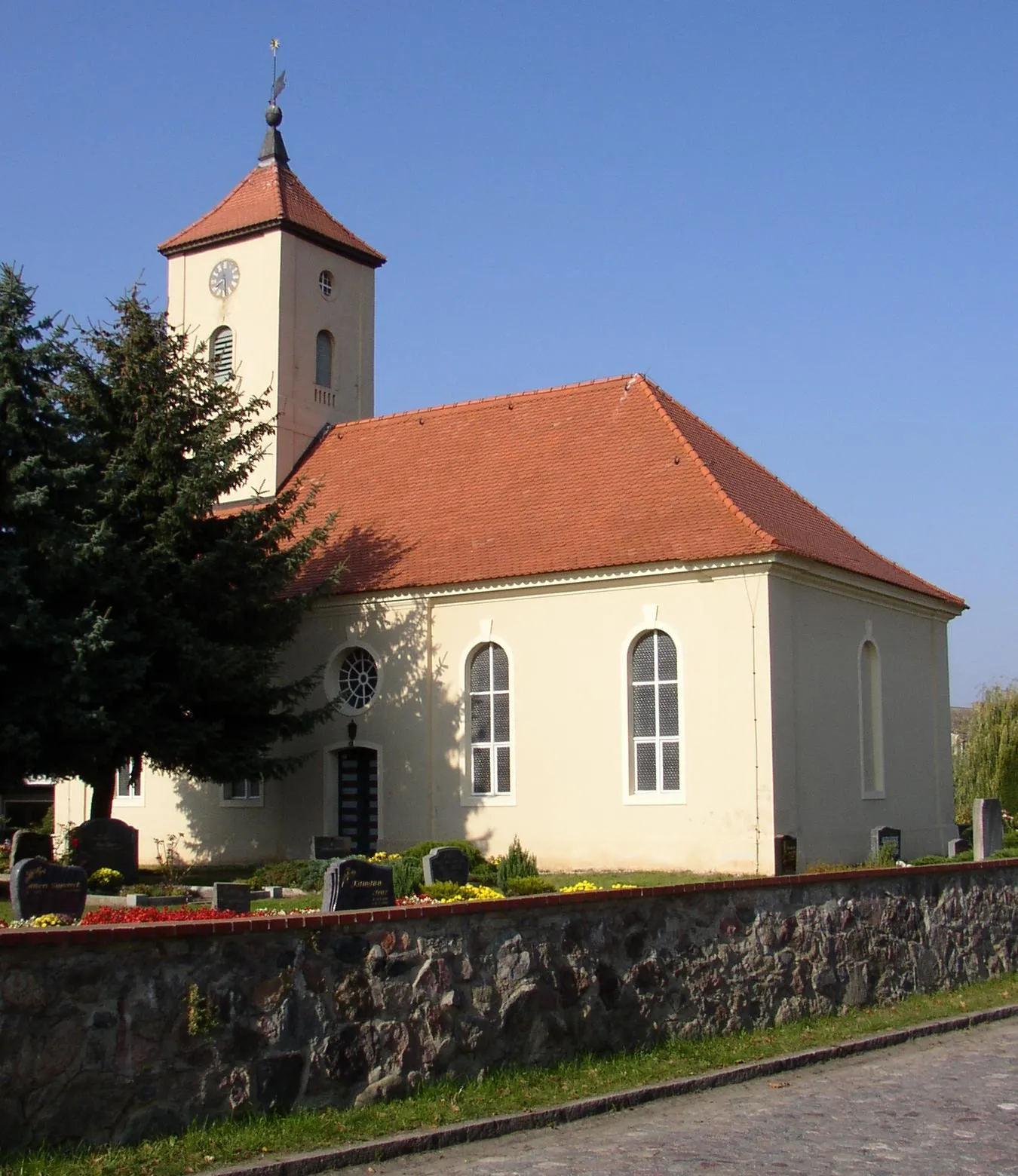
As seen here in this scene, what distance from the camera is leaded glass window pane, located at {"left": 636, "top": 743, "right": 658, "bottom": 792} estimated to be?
80.5 ft

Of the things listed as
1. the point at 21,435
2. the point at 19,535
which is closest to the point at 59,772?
the point at 19,535

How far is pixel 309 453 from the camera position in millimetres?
32938

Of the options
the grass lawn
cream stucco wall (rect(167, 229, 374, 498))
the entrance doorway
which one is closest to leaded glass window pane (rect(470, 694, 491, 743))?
the entrance doorway

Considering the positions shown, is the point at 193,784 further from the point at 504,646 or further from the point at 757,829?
the point at 757,829

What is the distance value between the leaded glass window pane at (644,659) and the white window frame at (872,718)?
4678mm

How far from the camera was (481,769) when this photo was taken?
26.4 metres

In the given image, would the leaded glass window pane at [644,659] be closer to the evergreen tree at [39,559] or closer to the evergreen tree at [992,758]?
the evergreen tree at [39,559]

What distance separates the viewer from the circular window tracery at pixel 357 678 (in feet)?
92.2

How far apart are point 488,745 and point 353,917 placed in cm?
1720

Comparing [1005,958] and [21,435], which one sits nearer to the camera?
[1005,958]

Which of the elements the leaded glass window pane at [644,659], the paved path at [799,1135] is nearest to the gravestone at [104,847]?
the leaded glass window pane at [644,659]

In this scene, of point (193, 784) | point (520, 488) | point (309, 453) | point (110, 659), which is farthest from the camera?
point (309, 453)

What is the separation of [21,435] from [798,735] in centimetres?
1400

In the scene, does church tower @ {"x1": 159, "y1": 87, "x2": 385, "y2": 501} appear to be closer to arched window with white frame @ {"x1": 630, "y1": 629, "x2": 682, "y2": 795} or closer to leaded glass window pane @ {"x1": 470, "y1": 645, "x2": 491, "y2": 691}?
leaded glass window pane @ {"x1": 470, "y1": 645, "x2": 491, "y2": 691}
